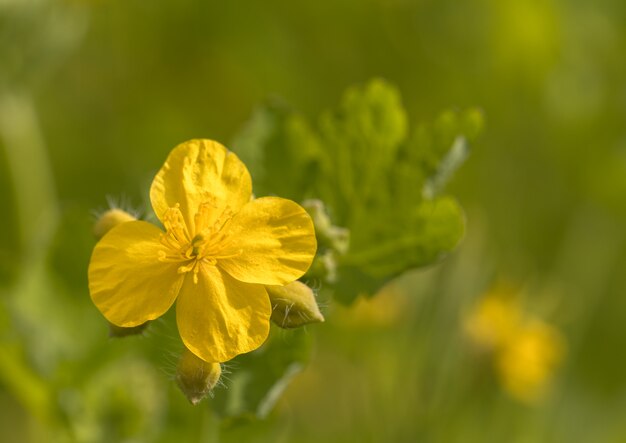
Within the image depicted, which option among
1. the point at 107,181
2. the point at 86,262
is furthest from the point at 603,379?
the point at 86,262

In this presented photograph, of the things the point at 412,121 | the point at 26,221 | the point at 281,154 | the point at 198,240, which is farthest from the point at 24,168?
the point at 198,240

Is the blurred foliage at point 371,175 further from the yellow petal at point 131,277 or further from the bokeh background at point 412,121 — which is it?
the bokeh background at point 412,121

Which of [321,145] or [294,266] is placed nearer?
[294,266]

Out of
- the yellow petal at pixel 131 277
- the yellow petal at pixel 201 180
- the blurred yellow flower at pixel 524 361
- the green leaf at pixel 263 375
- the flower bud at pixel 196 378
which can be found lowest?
the blurred yellow flower at pixel 524 361

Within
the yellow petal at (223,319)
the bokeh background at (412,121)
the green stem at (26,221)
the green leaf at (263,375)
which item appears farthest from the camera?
the bokeh background at (412,121)

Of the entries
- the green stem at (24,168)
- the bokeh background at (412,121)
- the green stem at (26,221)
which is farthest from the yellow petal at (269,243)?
the green stem at (24,168)

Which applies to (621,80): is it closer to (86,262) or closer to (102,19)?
(102,19)

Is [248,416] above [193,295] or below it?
below
